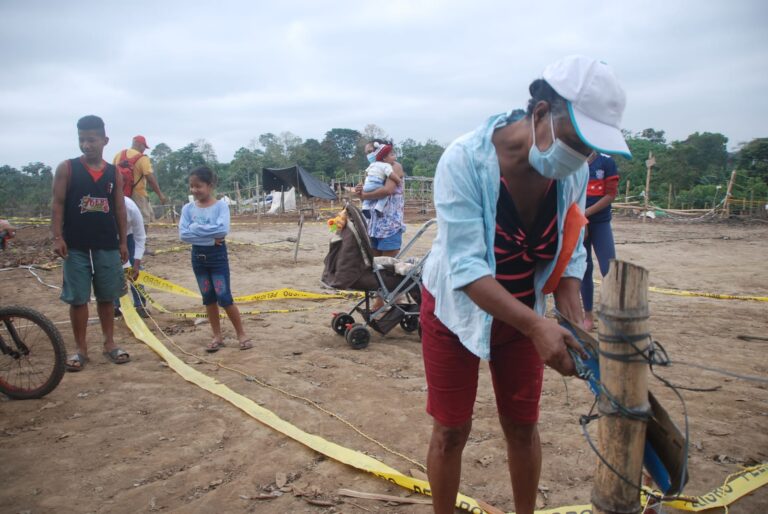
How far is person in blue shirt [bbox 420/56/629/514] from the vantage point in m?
1.52

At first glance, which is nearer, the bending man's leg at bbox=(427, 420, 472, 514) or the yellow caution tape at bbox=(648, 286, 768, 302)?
the bending man's leg at bbox=(427, 420, 472, 514)

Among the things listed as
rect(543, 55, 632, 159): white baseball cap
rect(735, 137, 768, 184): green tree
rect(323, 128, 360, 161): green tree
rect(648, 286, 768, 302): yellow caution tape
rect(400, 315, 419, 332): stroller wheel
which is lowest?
rect(400, 315, 419, 332): stroller wheel

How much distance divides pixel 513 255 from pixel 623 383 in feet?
1.96

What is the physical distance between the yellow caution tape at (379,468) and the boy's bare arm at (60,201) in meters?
1.41

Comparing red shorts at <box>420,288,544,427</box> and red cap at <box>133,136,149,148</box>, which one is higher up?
red cap at <box>133,136,149,148</box>

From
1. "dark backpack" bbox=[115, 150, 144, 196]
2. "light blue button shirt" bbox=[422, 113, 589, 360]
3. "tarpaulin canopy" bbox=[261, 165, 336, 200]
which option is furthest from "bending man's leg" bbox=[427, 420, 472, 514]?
"tarpaulin canopy" bbox=[261, 165, 336, 200]

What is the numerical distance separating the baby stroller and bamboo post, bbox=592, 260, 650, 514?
3.23 metres

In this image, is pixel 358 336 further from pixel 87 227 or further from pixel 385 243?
Result: pixel 87 227

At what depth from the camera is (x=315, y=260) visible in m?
11.2

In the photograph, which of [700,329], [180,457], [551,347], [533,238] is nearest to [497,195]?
[533,238]

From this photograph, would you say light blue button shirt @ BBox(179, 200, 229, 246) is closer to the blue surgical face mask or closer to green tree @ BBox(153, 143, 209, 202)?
the blue surgical face mask

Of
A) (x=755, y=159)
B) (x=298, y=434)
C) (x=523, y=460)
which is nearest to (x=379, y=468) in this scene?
(x=298, y=434)

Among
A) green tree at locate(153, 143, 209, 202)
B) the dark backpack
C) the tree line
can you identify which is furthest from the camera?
green tree at locate(153, 143, 209, 202)

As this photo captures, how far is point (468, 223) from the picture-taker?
1640 millimetres
